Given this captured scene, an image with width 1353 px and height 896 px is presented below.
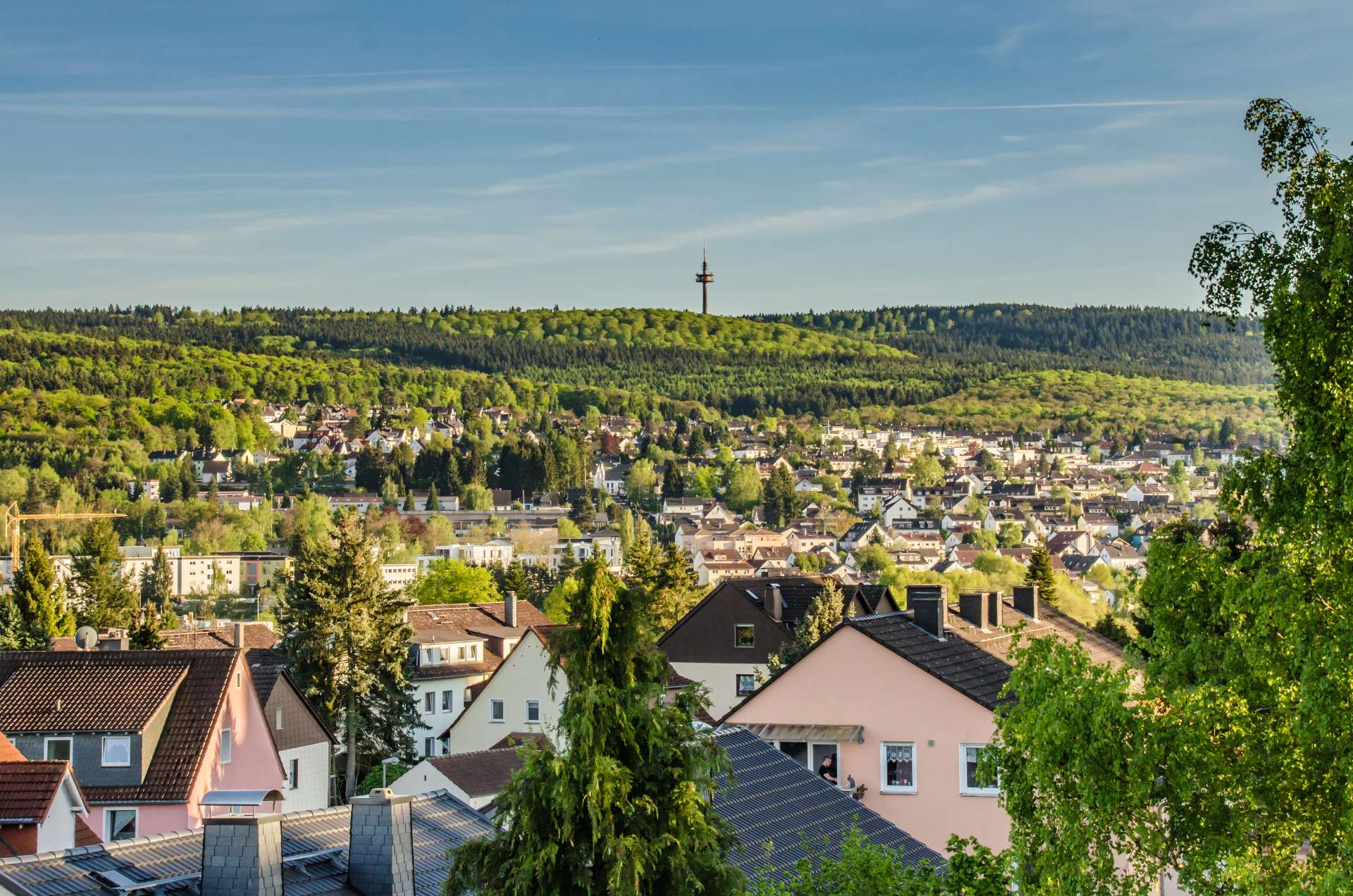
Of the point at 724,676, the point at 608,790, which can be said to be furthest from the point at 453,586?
the point at 608,790

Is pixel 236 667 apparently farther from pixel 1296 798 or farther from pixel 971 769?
pixel 1296 798

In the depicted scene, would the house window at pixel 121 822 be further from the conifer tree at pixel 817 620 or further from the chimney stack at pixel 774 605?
the chimney stack at pixel 774 605

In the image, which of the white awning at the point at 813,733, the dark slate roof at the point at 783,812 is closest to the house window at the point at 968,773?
the white awning at the point at 813,733

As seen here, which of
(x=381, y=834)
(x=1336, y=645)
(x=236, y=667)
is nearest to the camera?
(x=1336, y=645)

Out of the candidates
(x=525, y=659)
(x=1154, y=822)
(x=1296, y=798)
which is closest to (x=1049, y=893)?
(x=1154, y=822)

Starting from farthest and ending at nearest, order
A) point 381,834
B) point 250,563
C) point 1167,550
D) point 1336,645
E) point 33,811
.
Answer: point 250,563, point 33,811, point 381,834, point 1167,550, point 1336,645

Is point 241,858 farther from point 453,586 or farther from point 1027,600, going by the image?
point 453,586
